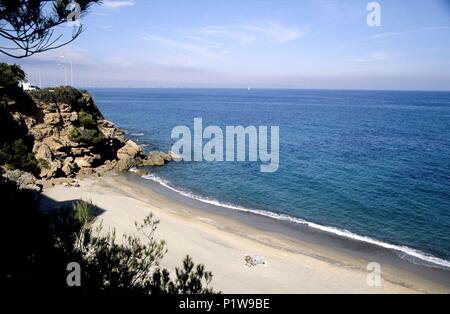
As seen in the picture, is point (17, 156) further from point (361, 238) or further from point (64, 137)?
point (361, 238)

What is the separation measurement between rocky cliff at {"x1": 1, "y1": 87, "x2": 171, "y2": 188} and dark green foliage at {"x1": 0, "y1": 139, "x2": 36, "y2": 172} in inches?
31.3

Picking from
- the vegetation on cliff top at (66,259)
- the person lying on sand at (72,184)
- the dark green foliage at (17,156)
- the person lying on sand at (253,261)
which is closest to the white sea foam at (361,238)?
the person lying on sand at (253,261)

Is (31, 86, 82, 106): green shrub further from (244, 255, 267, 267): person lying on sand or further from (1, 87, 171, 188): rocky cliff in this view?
(244, 255, 267, 267): person lying on sand

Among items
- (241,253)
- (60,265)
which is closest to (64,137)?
(241,253)

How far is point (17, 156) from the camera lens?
31.5 meters

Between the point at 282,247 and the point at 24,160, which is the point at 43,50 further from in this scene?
the point at 24,160

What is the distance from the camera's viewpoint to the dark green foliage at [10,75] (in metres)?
34.6

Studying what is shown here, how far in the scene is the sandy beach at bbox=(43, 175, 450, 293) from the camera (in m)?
17.8

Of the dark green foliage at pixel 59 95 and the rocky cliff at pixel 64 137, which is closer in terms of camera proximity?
the rocky cliff at pixel 64 137

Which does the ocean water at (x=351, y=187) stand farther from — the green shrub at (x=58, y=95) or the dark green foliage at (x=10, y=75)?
the dark green foliage at (x=10, y=75)

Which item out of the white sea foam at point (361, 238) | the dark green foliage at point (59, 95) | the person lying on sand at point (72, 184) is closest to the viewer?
the white sea foam at point (361, 238)

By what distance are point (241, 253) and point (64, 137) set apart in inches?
1017

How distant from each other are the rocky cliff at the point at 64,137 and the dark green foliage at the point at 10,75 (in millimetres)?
1308

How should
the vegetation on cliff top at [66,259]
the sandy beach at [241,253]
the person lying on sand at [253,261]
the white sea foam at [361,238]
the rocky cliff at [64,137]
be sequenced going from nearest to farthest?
1. the vegetation on cliff top at [66,259]
2. the sandy beach at [241,253]
3. the person lying on sand at [253,261]
4. the white sea foam at [361,238]
5. the rocky cliff at [64,137]
